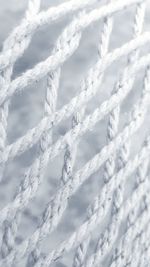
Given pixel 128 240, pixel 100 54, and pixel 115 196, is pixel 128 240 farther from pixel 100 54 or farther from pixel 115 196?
pixel 100 54

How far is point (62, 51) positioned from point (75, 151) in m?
0.14

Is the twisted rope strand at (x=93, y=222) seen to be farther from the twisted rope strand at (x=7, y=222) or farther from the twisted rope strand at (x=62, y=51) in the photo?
the twisted rope strand at (x=62, y=51)

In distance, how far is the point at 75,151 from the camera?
0.68m

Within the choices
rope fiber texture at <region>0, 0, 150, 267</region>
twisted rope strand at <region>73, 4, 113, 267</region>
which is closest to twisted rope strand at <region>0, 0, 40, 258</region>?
rope fiber texture at <region>0, 0, 150, 267</region>

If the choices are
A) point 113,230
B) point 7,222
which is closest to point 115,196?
point 113,230

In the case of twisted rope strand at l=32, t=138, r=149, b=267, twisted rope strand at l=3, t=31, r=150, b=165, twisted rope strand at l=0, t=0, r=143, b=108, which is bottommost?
twisted rope strand at l=32, t=138, r=149, b=267

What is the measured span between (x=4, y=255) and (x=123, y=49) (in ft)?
1.11

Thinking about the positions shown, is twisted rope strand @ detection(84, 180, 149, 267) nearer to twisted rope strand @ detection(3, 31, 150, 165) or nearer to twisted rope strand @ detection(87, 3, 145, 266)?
twisted rope strand @ detection(87, 3, 145, 266)

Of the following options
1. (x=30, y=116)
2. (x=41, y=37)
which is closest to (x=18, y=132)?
(x=30, y=116)

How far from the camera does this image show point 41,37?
0.82 m

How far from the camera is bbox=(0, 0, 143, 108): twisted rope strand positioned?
62 centimetres

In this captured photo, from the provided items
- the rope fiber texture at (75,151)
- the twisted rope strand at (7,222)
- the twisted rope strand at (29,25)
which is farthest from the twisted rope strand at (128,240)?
the twisted rope strand at (29,25)

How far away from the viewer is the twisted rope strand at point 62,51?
2.02 ft

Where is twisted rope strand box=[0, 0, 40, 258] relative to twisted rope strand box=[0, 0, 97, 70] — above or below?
below
